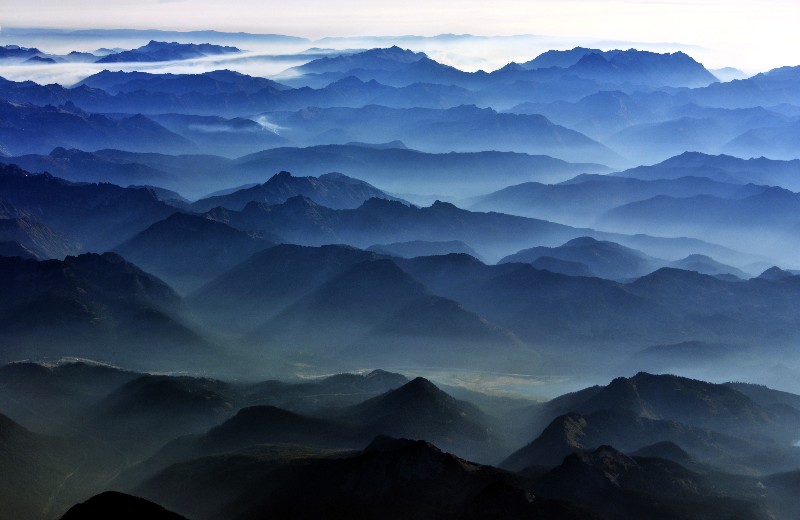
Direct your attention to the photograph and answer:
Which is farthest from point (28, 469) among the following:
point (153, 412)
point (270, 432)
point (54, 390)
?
point (54, 390)

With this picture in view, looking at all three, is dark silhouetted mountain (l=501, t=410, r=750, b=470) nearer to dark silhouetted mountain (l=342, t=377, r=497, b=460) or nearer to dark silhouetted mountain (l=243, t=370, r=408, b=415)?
dark silhouetted mountain (l=342, t=377, r=497, b=460)

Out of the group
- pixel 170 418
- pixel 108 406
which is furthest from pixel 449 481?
pixel 108 406

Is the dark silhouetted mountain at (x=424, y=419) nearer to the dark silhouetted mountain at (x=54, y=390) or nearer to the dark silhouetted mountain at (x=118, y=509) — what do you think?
the dark silhouetted mountain at (x=54, y=390)

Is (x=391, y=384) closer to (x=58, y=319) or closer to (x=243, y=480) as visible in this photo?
(x=243, y=480)

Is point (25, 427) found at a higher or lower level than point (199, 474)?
lower

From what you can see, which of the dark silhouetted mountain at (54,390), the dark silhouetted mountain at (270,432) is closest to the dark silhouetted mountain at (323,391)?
the dark silhouetted mountain at (270,432)

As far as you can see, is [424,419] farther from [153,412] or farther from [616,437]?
[153,412]
